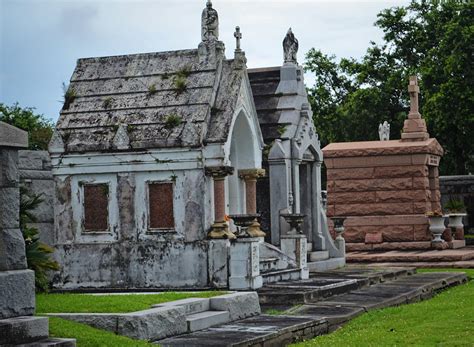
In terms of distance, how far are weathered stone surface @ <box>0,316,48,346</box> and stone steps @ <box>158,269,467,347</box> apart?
86.1 inches

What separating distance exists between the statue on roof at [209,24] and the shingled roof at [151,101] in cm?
40

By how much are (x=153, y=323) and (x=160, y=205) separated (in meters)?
6.85

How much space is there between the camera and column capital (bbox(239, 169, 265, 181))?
826 inches

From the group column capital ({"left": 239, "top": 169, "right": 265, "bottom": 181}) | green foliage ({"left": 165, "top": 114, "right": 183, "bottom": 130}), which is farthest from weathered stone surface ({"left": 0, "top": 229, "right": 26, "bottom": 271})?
column capital ({"left": 239, "top": 169, "right": 265, "bottom": 181})

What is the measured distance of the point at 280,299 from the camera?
649 inches

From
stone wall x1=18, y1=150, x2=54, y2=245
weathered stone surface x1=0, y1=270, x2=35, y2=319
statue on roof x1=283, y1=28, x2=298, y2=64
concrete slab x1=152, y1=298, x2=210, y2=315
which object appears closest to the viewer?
weathered stone surface x1=0, y1=270, x2=35, y2=319

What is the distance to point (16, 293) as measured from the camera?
9727 mm

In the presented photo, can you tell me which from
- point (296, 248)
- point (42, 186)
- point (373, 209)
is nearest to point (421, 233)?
point (373, 209)

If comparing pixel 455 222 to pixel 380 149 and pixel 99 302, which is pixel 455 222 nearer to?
pixel 380 149

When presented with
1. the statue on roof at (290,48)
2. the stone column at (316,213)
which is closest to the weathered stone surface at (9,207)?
the statue on roof at (290,48)

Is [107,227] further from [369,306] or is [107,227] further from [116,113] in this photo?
[369,306]

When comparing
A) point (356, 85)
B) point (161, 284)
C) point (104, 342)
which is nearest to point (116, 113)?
point (161, 284)

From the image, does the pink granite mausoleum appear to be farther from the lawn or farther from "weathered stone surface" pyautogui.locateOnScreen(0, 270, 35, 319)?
"weathered stone surface" pyautogui.locateOnScreen(0, 270, 35, 319)

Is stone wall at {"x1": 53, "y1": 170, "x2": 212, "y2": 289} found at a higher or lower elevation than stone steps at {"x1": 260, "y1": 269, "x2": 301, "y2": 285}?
higher
